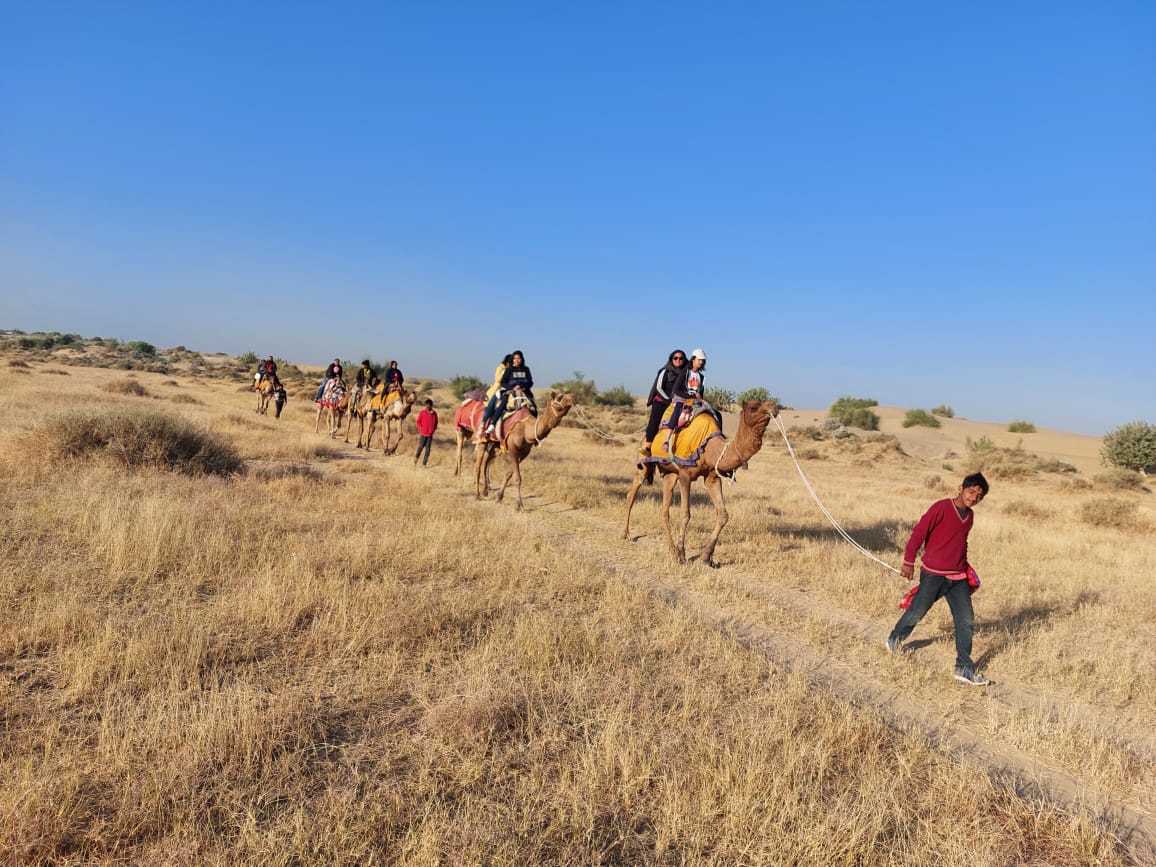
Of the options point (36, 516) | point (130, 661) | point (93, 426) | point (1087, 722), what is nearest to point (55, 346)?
point (93, 426)

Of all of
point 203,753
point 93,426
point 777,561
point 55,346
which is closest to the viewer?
point 203,753

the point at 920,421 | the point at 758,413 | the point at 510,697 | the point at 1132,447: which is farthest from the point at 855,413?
the point at 510,697

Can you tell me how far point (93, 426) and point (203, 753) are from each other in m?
10.3

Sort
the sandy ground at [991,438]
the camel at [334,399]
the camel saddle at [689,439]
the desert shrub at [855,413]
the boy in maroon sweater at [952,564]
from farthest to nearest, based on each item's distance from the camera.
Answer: the desert shrub at [855,413]
the sandy ground at [991,438]
the camel at [334,399]
the camel saddle at [689,439]
the boy in maroon sweater at [952,564]

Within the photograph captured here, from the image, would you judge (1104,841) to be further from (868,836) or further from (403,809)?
(403,809)

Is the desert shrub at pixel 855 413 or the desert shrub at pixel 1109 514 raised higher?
the desert shrub at pixel 855 413

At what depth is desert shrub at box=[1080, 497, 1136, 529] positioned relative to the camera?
15.1 m

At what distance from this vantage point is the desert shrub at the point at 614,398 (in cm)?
4959

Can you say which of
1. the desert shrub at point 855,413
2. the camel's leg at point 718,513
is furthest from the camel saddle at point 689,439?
the desert shrub at point 855,413

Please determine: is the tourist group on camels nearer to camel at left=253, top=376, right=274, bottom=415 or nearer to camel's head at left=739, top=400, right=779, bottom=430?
camel's head at left=739, top=400, right=779, bottom=430

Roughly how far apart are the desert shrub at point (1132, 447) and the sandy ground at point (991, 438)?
1.42 m

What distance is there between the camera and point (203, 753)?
11.3 ft

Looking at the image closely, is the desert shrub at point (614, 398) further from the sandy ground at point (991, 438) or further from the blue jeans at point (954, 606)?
the blue jeans at point (954, 606)

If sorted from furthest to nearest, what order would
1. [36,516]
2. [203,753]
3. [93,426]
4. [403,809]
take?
[93,426] → [36,516] → [203,753] → [403,809]
